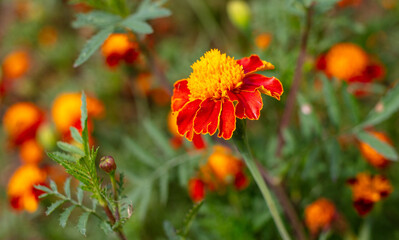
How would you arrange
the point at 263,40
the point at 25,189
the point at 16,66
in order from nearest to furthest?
the point at 25,189 < the point at 263,40 < the point at 16,66

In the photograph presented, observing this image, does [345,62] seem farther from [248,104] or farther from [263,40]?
[248,104]

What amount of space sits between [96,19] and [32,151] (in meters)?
0.95

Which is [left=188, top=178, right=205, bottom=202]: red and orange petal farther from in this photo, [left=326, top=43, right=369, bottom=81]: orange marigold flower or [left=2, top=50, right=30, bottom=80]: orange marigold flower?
[left=2, top=50, right=30, bottom=80]: orange marigold flower

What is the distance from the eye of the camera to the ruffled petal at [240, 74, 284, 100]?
2.54 feet

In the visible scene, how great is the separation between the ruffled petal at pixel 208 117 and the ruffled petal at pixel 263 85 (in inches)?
2.7

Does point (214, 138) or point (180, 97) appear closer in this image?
point (180, 97)

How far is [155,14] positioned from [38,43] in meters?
2.11

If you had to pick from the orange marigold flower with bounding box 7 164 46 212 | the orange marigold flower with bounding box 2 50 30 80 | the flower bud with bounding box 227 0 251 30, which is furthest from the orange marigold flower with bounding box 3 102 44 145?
the flower bud with bounding box 227 0 251 30

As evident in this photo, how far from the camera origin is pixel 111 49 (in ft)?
5.29

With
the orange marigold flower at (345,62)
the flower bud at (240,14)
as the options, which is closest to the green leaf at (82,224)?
the flower bud at (240,14)

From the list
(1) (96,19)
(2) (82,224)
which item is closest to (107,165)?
(2) (82,224)

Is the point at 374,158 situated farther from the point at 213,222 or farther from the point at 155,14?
the point at 155,14

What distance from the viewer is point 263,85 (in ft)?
2.62

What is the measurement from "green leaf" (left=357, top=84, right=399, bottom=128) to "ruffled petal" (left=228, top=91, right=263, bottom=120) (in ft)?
1.73
